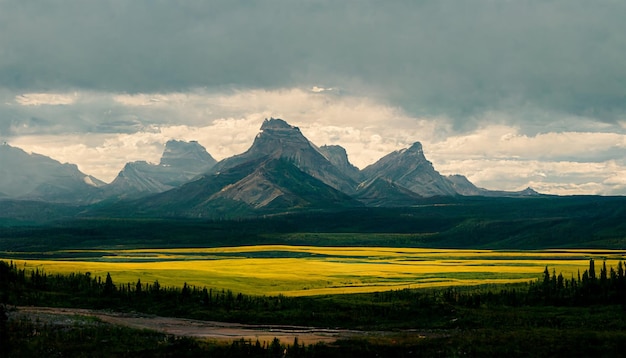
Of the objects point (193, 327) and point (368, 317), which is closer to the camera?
point (193, 327)

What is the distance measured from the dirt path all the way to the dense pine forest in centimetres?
330

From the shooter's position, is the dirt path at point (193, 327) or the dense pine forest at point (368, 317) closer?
the dense pine forest at point (368, 317)

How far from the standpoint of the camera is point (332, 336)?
85.0 meters

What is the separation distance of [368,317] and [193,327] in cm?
2273

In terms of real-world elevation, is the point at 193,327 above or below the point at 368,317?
below

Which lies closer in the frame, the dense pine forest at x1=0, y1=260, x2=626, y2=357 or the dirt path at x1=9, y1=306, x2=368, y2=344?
the dense pine forest at x1=0, y1=260, x2=626, y2=357

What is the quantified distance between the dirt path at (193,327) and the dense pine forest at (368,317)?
3.30m

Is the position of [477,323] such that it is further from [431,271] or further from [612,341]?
[431,271]

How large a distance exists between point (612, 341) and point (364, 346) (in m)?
25.3

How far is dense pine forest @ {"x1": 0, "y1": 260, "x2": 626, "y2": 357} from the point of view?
76062mm

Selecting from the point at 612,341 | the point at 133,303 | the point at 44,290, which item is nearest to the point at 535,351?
the point at 612,341

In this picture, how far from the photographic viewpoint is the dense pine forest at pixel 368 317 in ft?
250

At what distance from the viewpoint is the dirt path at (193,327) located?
277 feet

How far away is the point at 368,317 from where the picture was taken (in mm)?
98312
